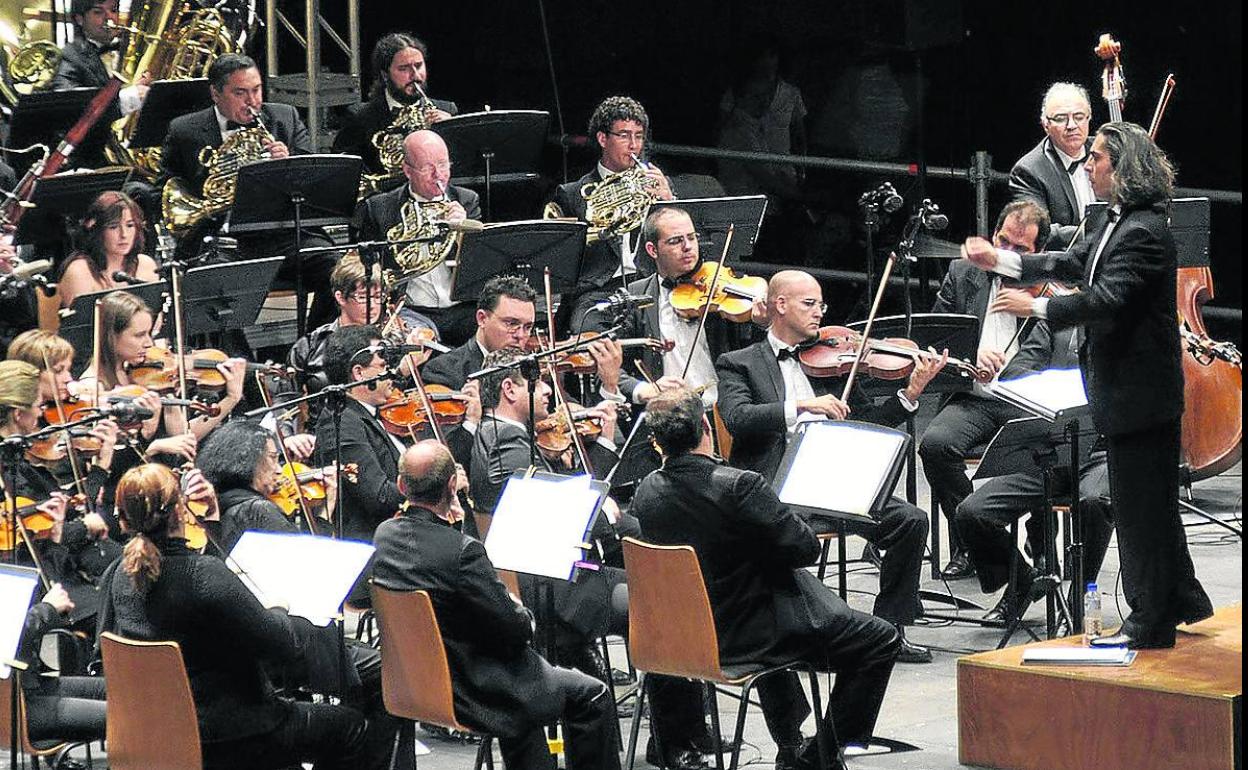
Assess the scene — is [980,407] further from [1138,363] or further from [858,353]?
[1138,363]

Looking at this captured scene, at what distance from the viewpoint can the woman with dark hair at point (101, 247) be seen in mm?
7699

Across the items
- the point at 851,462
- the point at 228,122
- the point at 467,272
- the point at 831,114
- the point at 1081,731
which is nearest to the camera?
the point at 1081,731

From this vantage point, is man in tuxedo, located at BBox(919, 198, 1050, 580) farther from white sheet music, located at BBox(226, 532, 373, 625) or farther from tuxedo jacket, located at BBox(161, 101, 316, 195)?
tuxedo jacket, located at BBox(161, 101, 316, 195)

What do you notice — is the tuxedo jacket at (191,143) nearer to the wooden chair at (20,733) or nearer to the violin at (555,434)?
the violin at (555,434)

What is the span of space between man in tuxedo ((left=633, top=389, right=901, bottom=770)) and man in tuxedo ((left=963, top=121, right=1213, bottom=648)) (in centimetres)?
73

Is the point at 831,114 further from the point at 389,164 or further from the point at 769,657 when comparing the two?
the point at 769,657

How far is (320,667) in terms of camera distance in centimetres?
554

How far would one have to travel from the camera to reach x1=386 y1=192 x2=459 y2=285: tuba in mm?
8258

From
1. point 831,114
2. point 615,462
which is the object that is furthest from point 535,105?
point 615,462

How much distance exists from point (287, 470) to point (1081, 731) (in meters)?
2.53

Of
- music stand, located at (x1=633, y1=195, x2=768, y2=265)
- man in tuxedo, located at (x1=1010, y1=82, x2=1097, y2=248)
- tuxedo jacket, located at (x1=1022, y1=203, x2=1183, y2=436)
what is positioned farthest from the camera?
man in tuxedo, located at (x1=1010, y1=82, x2=1097, y2=248)

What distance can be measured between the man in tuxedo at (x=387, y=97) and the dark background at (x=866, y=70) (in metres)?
2.18

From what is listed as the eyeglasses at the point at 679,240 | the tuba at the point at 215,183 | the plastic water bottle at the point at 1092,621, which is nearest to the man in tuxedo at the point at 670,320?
the eyeglasses at the point at 679,240

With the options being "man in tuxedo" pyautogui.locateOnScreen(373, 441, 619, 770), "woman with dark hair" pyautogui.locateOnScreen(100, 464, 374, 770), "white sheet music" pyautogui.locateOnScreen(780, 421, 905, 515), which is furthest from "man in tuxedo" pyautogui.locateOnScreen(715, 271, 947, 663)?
"woman with dark hair" pyautogui.locateOnScreen(100, 464, 374, 770)
